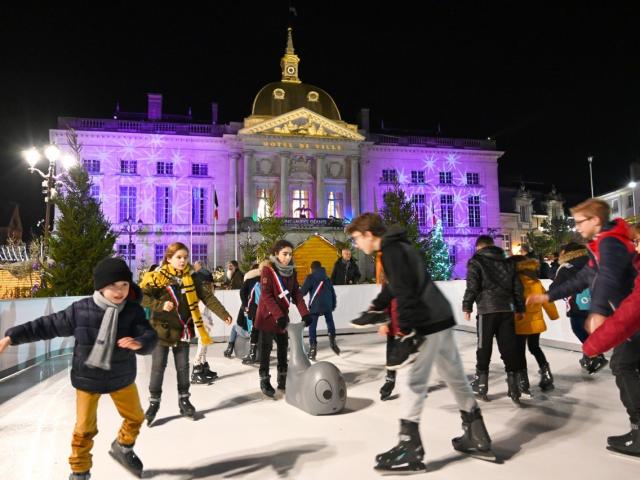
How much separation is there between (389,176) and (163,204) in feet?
62.5

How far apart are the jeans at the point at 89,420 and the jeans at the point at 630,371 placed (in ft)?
12.5

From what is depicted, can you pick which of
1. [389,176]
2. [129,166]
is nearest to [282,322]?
[129,166]

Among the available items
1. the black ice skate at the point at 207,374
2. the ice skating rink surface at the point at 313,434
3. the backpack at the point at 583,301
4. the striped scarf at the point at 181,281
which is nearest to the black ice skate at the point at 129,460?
the ice skating rink surface at the point at 313,434

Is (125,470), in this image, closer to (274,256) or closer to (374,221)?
(374,221)

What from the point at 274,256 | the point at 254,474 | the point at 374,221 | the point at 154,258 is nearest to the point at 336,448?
the point at 254,474

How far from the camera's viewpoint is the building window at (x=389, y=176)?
43.0 metres

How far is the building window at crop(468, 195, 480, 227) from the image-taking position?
4525 centimetres

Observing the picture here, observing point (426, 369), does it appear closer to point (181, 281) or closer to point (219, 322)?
point (181, 281)

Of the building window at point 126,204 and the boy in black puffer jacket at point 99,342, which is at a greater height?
the building window at point 126,204

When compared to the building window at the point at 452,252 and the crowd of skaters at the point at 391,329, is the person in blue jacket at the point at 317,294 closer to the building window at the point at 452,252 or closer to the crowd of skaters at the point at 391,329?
the crowd of skaters at the point at 391,329

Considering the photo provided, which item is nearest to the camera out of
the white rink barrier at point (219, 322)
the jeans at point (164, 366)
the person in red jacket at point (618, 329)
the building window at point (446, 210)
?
the person in red jacket at point (618, 329)

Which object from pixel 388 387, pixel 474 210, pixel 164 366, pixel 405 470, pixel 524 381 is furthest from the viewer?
pixel 474 210

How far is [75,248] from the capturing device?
571 inches

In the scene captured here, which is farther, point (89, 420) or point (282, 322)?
point (282, 322)
